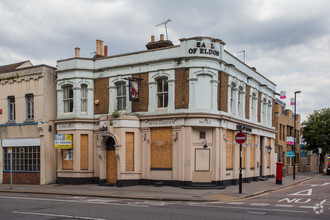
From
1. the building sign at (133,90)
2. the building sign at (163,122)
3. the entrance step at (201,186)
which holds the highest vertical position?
the building sign at (133,90)

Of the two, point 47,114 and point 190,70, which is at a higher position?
point 190,70

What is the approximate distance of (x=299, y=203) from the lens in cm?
1577

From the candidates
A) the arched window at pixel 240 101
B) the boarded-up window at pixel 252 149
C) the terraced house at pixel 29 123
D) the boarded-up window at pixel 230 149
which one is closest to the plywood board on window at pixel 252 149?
the boarded-up window at pixel 252 149

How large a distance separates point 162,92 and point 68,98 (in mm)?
7173

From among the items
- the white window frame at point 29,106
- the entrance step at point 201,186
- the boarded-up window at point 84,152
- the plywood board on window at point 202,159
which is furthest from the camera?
the white window frame at point 29,106

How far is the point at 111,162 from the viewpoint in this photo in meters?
23.8

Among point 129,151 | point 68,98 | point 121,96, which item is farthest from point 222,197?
point 68,98

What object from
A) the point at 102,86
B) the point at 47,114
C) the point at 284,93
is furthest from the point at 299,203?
the point at 284,93

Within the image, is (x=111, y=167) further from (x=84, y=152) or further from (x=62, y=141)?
(x=62, y=141)

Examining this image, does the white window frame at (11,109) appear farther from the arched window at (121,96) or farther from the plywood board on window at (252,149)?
the plywood board on window at (252,149)

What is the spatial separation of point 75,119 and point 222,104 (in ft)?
31.9

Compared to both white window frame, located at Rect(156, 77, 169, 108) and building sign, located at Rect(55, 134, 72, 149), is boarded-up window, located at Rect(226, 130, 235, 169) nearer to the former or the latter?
white window frame, located at Rect(156, 77, 169, 108)

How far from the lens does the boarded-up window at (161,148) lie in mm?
22656

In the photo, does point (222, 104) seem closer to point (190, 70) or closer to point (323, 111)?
point (190, 70)
